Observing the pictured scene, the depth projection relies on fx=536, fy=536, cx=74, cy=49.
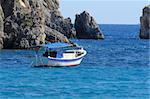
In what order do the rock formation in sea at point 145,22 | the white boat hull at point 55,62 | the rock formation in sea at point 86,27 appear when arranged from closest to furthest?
the white boat hull at point 55,62 → the rock formation in sea at point 86,27 → the rock formation in sea at point 145,22

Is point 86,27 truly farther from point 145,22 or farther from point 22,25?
point 22,25

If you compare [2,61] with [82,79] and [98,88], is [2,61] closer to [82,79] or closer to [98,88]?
[82,79]

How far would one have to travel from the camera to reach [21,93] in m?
40.4

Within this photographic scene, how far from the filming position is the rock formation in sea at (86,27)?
147 meters

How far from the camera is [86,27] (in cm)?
14750

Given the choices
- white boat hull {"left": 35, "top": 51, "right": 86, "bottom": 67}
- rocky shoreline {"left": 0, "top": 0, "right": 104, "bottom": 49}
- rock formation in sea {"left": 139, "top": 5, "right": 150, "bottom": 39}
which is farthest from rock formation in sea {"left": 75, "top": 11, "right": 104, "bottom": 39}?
white boat hull {"left": 35, "top": 51, "right": 86, "bottom": 67}

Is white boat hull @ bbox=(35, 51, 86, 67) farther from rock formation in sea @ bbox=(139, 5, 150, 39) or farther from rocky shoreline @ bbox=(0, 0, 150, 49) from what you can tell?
rock formation in sea @ bbox=(139, 5, 150, 39)

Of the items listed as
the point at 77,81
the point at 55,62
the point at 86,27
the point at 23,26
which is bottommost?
the point at 77,81

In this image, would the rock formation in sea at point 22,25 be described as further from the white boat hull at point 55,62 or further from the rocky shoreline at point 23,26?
the white boat hull at point 55,62

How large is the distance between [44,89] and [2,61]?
86.6 ft

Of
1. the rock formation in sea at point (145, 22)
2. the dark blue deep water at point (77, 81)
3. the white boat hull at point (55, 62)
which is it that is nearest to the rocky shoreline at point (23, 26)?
the dark blue deep water at point (77, 81)

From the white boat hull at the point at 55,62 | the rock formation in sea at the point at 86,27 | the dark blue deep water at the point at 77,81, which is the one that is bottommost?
the dark blue deep water at the point at 77,81

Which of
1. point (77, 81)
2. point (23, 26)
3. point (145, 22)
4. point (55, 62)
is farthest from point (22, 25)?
point (145, 22)

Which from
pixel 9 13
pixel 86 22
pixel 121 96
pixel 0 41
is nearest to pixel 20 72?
pixel 121 96
